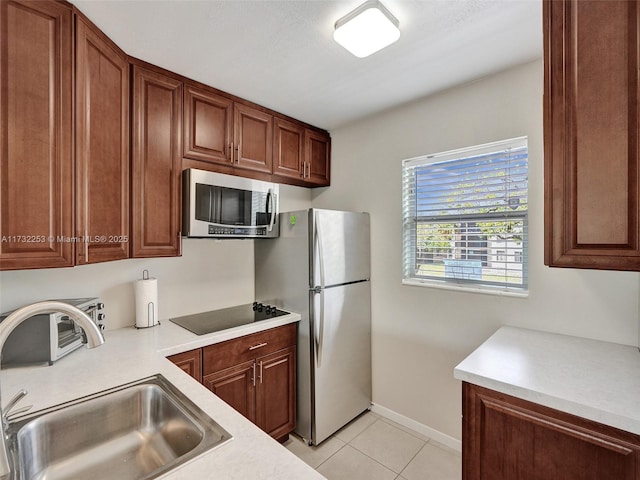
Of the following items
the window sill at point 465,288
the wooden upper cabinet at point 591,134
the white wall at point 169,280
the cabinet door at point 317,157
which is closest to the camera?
the wooden upper cabinet at point 591,134

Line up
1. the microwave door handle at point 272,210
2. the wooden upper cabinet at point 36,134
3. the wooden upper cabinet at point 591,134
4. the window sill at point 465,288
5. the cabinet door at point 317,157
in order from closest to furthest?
the wooden upper cabinet at point 591,134, the wooden upper cabinet at point 36,134, the window sill at point 465,288, the microwave door handle at point 272,210, the cabinet door at point 317,157

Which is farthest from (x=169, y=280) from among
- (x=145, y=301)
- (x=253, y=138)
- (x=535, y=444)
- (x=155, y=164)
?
(x=535, y=444)

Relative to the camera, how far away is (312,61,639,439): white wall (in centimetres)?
167

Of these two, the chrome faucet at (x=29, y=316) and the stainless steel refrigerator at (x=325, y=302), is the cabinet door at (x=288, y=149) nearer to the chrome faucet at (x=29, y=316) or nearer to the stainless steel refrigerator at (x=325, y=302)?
the stainless steel refrigerator at (x=325, y=302)

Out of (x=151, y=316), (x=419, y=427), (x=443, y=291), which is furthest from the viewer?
(x=419, y=427)

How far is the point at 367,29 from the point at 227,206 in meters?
1.33

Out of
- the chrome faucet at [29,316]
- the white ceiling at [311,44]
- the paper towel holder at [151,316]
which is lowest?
the paper towel holder at [151,316]

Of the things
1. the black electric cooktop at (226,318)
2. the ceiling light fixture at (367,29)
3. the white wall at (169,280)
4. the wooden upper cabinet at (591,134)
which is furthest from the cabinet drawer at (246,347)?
the ceiling light fixture at (367,29)

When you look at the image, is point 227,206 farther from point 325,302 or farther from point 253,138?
point 325,302

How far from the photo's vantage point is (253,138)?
2.33 meters

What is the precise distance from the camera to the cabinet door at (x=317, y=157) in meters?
2.73

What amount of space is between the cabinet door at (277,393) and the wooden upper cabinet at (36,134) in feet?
4.37

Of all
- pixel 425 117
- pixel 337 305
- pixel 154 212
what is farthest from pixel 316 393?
pixel 425 117

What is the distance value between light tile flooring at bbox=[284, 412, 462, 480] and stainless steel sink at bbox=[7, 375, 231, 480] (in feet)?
4.17
